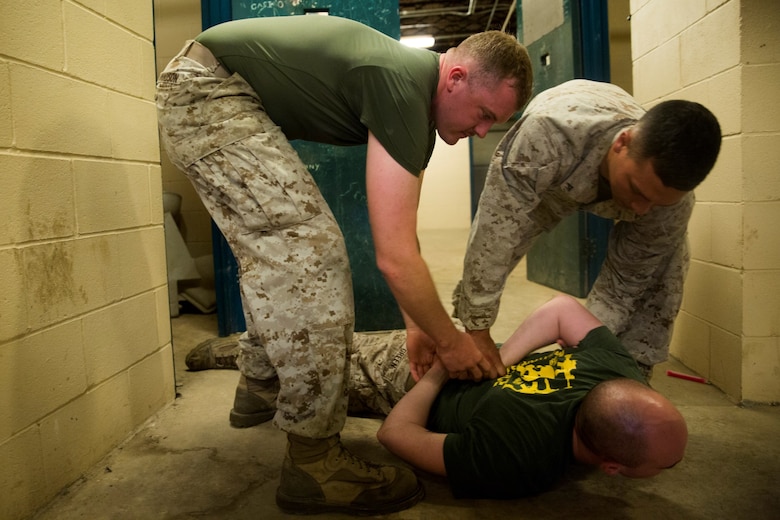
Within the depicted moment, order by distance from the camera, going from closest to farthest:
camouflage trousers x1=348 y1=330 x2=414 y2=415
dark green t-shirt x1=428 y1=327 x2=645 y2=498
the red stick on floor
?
1. dark green t-shirt x1=428 y1=327 x2=645 y2=498
2. camouflage trousers x1=348 y1=330 x2=414 y2=415
3. the red stick on floor

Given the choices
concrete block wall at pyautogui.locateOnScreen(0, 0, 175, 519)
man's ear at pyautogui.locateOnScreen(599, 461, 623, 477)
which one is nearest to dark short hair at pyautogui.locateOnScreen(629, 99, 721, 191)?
man's ear at pyautogui.locateOnScreen(599, 461, 623, 477)

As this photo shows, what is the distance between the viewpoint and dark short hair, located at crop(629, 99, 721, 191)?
1229 millimetres

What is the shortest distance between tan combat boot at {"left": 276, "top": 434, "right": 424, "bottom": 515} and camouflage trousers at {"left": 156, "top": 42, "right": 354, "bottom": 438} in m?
0.07

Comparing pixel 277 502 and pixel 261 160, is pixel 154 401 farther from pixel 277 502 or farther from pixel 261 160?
pixel 261 160

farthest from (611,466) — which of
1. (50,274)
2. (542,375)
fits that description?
(50,274)

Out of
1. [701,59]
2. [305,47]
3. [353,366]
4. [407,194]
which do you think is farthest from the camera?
[701,59]

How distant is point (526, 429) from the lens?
1.23 metres

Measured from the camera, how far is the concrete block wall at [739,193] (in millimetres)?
1729

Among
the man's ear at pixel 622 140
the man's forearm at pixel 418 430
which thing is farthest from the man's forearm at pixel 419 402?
the man's ear at pixel 622 140

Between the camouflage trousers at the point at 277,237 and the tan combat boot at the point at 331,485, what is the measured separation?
0.07m

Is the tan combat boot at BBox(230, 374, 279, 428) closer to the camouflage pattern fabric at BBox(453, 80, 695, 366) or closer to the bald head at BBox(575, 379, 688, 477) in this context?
the camouflage pattern fabric at BBox(453, 80, 695, 366)

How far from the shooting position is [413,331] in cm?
153

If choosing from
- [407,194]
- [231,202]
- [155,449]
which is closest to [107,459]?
[155,449]

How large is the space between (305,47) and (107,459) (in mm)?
1229
